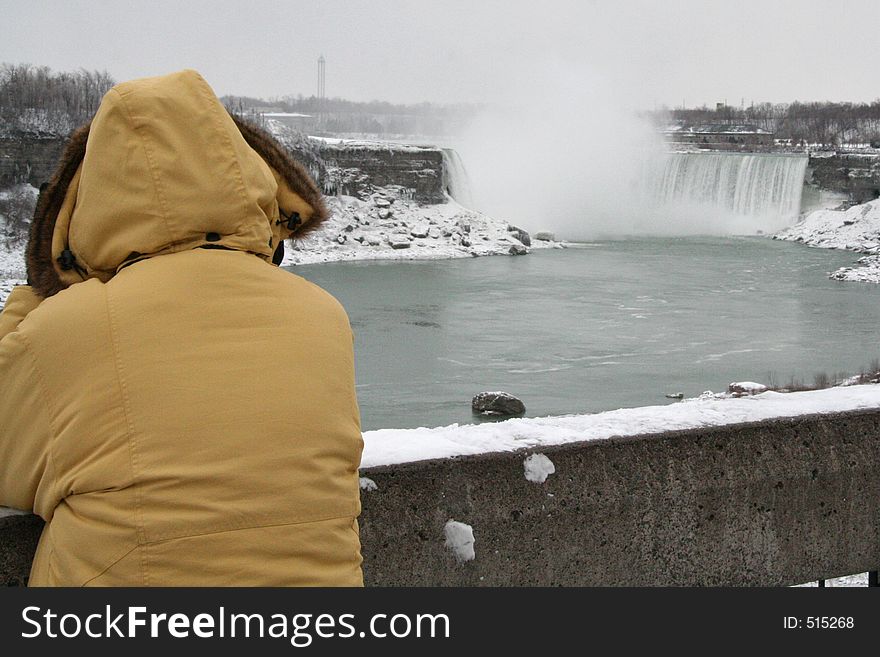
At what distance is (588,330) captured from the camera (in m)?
20.0

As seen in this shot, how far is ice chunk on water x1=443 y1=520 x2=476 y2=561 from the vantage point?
2.67 metres

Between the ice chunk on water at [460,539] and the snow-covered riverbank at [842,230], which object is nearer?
the ice chunk on water at [460,539]

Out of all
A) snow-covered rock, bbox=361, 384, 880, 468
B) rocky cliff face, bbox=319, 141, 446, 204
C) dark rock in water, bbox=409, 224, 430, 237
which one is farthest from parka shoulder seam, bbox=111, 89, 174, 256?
rocky cliff face, bbox=319, 141, 446, 204

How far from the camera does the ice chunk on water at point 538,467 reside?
8.96 ft

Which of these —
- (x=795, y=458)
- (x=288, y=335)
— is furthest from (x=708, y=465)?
(x=288, y=335)

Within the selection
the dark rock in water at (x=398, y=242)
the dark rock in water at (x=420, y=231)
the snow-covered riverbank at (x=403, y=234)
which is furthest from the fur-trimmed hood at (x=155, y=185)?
the dark rock in water at (x=420, y=231)

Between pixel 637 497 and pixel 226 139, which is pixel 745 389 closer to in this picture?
pixel 637 497

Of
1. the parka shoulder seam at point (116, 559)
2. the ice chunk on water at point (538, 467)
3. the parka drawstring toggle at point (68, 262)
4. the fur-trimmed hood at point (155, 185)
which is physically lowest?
the ice chunk on water at point (538, 467)

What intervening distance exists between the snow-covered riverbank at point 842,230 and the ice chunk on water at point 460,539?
34.5 metres

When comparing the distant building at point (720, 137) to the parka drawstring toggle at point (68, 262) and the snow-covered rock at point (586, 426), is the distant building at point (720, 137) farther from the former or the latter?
the parka drawstring toggle at point (68, 262)

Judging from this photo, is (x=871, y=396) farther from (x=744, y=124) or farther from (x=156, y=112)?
(x=744, y=124)

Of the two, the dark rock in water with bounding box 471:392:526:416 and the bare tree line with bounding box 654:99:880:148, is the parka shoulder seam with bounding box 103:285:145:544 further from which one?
the bare tree line with bounding box 654:99:880:148
